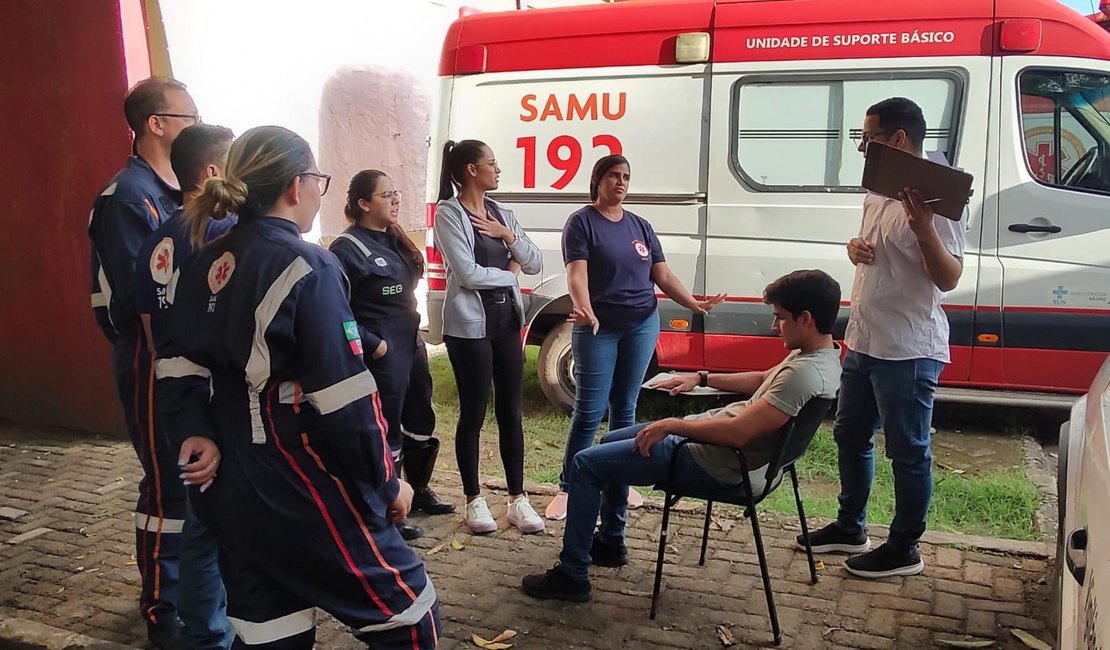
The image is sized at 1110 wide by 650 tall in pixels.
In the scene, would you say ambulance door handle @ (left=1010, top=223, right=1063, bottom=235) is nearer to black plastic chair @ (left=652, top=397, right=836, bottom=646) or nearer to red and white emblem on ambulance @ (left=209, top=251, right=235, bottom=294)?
black plastic chair @ (left=652, top=397, right=836, bottom=646)

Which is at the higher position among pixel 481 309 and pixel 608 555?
pixel 481 309

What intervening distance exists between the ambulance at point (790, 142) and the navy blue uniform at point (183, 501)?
3.62 meters

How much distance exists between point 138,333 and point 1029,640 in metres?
3.22

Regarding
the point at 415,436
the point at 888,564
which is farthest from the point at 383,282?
the point at 888,564

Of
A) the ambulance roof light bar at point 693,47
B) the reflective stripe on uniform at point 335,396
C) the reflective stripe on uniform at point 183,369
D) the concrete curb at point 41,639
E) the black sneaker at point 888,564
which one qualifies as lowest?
the concrete curb at point 41,639

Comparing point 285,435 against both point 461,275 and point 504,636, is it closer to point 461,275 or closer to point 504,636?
point 504,636

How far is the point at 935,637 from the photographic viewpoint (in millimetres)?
3221

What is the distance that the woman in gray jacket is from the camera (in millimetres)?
4012

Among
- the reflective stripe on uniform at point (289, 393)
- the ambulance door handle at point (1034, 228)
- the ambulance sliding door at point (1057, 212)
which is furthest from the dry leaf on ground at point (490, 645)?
the ambulance door handle at point (1034, 228)

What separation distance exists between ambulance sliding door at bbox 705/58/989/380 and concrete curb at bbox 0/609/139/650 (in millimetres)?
4029

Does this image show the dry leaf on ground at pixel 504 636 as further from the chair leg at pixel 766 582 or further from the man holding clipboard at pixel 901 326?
the man holding clipboard at pixel 901 326

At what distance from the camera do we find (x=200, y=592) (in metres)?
2.88

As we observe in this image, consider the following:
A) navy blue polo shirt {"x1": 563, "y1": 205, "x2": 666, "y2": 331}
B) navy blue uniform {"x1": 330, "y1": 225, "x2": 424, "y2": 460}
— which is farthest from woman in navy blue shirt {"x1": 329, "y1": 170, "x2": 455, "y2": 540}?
navy blue polo shirt {"x1": 563, "y1": 205, "x2": 666, "y2": 331}

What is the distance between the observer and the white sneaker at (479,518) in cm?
426
